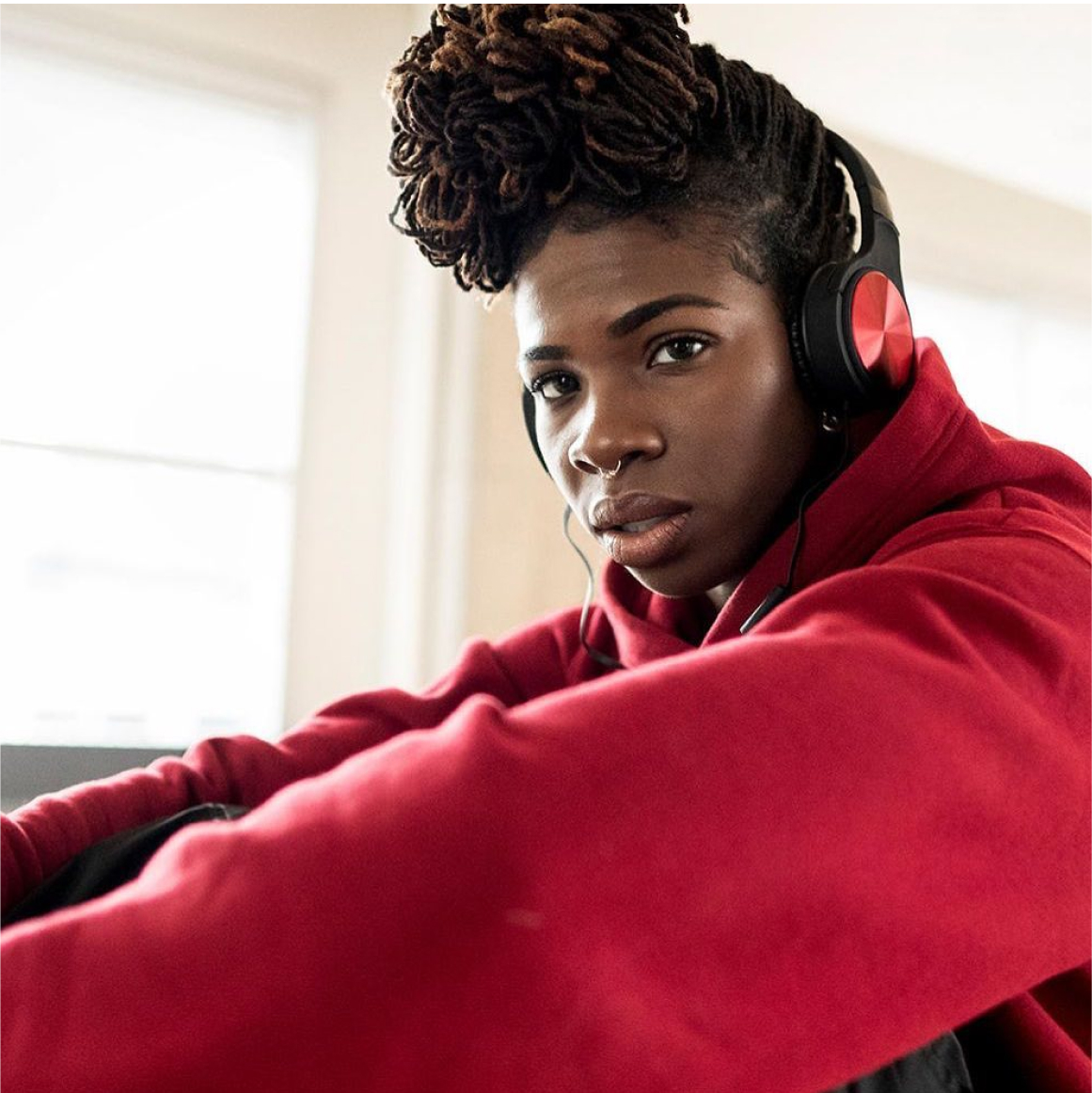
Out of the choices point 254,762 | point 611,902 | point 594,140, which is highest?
point 594,140

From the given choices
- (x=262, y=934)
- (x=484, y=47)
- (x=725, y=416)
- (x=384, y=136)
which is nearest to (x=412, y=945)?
(x=262, y=934)

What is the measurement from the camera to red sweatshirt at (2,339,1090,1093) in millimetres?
423

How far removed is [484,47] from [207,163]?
1.59 metres

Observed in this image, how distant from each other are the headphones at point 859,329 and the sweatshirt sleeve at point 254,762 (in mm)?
345

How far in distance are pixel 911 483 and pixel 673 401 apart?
18 centimetres

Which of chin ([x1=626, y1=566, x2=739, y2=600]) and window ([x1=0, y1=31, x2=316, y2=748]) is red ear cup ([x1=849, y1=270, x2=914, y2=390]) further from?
window ([x1=0, y1=31, x2=316, y2=748])

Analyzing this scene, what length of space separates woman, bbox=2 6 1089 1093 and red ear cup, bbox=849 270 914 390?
33 mm

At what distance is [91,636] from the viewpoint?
7.04 feet

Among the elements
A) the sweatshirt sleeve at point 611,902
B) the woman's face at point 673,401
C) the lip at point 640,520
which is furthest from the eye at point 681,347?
the sweatshirt sleeve at point 611,902

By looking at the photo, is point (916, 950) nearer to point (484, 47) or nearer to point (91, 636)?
point (484, 47)

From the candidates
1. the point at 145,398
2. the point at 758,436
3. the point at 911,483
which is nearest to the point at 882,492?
the point at 911,483

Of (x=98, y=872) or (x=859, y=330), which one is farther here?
(x=859, y=330)

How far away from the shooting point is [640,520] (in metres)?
0.94

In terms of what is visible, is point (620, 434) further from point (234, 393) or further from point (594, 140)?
point (234, 393)
